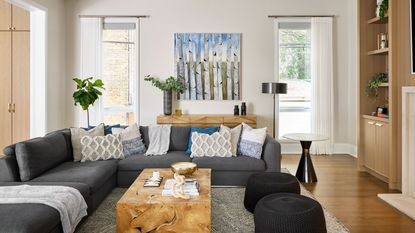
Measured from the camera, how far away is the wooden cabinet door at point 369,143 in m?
4.93

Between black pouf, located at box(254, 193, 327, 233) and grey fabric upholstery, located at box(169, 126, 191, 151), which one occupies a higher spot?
grey fabric upholstery, located at box(169, 126, 191, 151)

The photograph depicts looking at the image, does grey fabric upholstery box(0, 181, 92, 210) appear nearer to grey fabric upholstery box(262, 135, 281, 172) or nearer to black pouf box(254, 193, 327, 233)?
black pouf box(254, 193, 327, 233)

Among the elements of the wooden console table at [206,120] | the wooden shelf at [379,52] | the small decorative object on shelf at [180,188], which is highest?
the wooden shelf at [379,52]

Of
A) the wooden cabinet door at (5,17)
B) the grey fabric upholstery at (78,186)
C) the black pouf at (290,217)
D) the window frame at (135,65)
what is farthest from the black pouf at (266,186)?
the wooden cabinet door at (5,17)

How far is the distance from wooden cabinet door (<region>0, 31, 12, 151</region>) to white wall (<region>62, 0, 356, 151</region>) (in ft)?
3.54

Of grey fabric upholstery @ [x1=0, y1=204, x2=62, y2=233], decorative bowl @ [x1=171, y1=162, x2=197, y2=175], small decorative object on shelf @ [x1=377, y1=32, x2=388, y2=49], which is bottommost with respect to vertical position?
grey fabric upholstery @ [x1=0, y1=204, x2=62, y2=233]

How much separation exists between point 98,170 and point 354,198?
301 cm

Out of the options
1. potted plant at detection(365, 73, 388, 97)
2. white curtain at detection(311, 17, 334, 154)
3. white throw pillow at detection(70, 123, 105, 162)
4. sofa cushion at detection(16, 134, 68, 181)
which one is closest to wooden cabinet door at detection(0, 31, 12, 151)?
white throw pillow at detection(70, 123, 105, 162)

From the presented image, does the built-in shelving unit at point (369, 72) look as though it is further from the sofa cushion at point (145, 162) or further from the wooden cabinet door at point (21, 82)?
the wooden cabinet door at point (21, 82)

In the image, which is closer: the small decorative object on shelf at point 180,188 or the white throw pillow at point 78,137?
the small decorative object on shelf at point 180,188

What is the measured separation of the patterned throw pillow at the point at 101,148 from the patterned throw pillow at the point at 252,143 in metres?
1.62

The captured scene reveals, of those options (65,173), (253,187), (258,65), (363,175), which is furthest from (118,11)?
(363,175)

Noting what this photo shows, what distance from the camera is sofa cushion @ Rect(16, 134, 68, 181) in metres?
3.23

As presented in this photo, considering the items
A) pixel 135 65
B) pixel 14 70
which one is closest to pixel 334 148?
pixel 135 65
